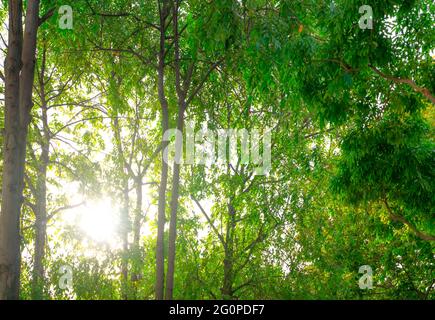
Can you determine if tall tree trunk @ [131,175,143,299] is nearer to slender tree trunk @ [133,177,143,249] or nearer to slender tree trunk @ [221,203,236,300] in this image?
slender tree trunk @ [133,177,143,249]


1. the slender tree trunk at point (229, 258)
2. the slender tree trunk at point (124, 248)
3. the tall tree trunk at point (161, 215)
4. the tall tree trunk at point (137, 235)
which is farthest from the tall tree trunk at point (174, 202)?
the slender tree trunk at point (229, 258)

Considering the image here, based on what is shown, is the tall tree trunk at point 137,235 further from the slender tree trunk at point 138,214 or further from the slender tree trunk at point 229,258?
the slender tree trunk at point 229,258

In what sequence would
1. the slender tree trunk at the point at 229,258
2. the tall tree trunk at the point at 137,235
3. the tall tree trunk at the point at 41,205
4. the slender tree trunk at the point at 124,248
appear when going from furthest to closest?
the tall tree trunk at the point at 41,205
the slender tree trunk at the point at 229,258
the tall tree trunk at the point at 137,235
the slender tree trunk at the point at 124,248

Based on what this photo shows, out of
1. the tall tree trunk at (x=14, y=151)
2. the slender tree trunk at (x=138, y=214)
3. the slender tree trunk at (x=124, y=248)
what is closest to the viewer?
the tall tree trunk at (x=14, y=151)

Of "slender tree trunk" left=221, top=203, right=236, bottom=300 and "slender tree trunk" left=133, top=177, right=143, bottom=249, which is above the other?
"slender tree trunk" left=133, top=177, right=143, bottom=249

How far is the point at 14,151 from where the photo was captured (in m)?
6.54

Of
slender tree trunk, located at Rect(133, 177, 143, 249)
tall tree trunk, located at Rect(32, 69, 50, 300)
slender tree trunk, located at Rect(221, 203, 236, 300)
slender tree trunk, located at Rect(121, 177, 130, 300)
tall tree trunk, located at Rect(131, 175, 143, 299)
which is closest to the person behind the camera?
slender tree trunk, located at Rect(121, 177, 130, 300)

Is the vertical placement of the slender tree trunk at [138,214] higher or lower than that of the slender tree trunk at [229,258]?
higher

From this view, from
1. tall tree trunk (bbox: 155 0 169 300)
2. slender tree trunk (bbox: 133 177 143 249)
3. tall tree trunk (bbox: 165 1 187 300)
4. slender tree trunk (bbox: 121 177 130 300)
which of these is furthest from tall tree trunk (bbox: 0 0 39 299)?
slender tree trunk (bbox: 133 177 143 249)

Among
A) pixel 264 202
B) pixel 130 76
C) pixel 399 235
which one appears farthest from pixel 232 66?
pixel 399 235

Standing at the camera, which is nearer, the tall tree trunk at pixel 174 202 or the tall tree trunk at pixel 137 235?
the tall tree trunk at pixel 174 202

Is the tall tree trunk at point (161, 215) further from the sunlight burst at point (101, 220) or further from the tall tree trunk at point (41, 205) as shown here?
the tall tree trunk at point (41, 205)

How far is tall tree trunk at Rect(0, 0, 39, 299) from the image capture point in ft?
21.0

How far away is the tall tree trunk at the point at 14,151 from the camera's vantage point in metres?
6.41
